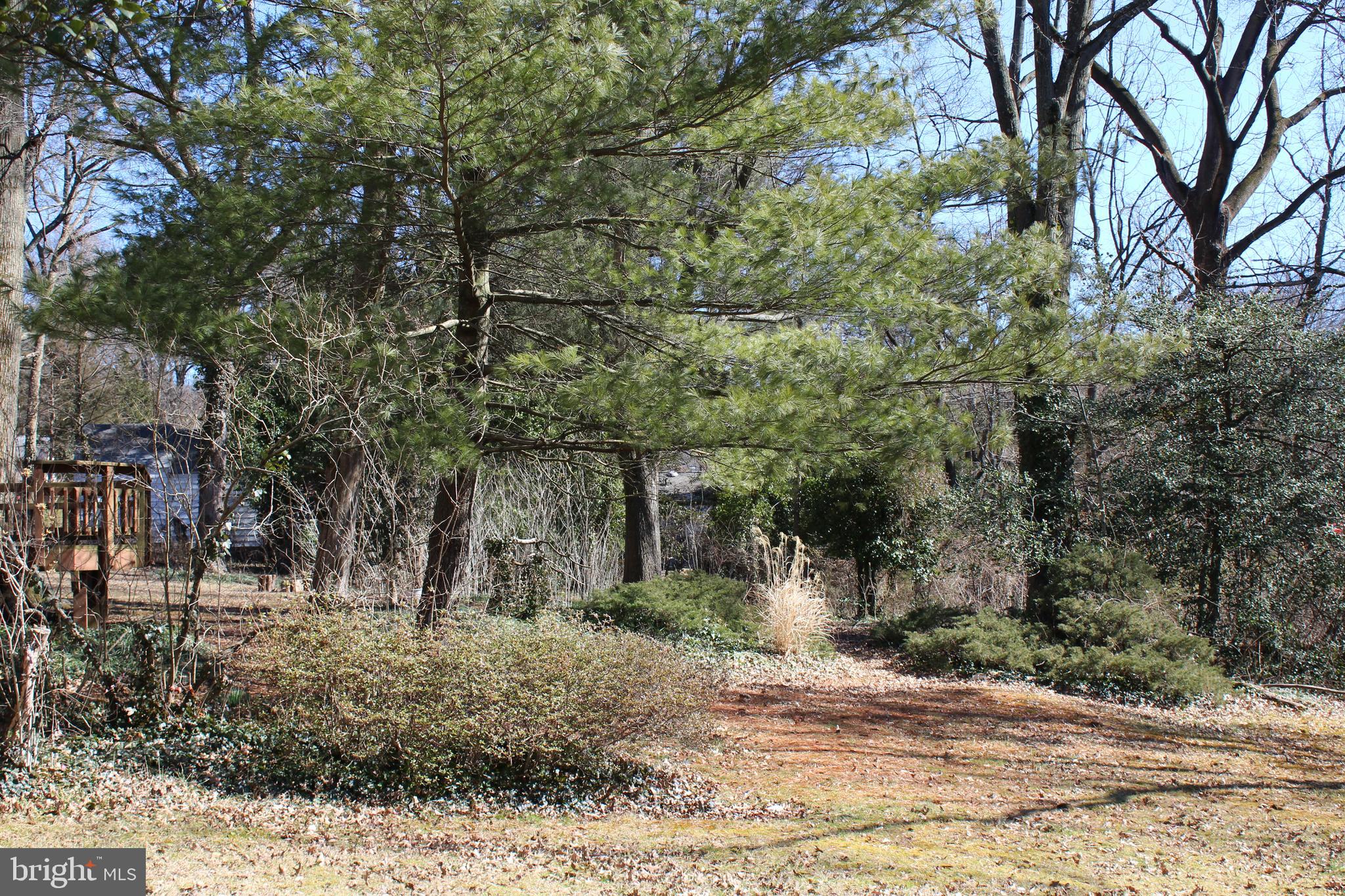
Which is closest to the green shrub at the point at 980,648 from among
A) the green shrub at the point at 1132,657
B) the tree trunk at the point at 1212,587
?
the green shrub at the point at 1132,657

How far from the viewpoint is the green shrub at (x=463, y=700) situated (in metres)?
4.54

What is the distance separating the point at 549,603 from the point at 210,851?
514 cm

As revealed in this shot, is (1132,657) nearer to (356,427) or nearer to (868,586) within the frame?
(868,586)

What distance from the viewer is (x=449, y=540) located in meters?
7.26

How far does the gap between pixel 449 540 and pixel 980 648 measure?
4.80 metres

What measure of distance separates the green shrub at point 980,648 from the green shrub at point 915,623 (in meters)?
0.57

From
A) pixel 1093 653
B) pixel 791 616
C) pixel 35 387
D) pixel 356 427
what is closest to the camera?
pixel 356 427

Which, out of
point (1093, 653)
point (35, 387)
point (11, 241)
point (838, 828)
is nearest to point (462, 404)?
point (838, 828)

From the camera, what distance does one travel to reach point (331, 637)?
484 cm

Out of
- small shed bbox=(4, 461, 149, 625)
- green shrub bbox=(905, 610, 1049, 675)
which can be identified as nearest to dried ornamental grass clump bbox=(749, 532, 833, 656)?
green shrub bbox=(905, 610, 1049, 675)

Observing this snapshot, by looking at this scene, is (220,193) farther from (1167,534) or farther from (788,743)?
(1167,534)

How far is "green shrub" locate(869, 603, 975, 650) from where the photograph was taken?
388 inches

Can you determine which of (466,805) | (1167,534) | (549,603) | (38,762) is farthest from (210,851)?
(1167,534)

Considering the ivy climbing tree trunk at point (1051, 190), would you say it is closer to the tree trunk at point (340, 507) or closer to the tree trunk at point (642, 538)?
the tree trunk at point (642, 538)
